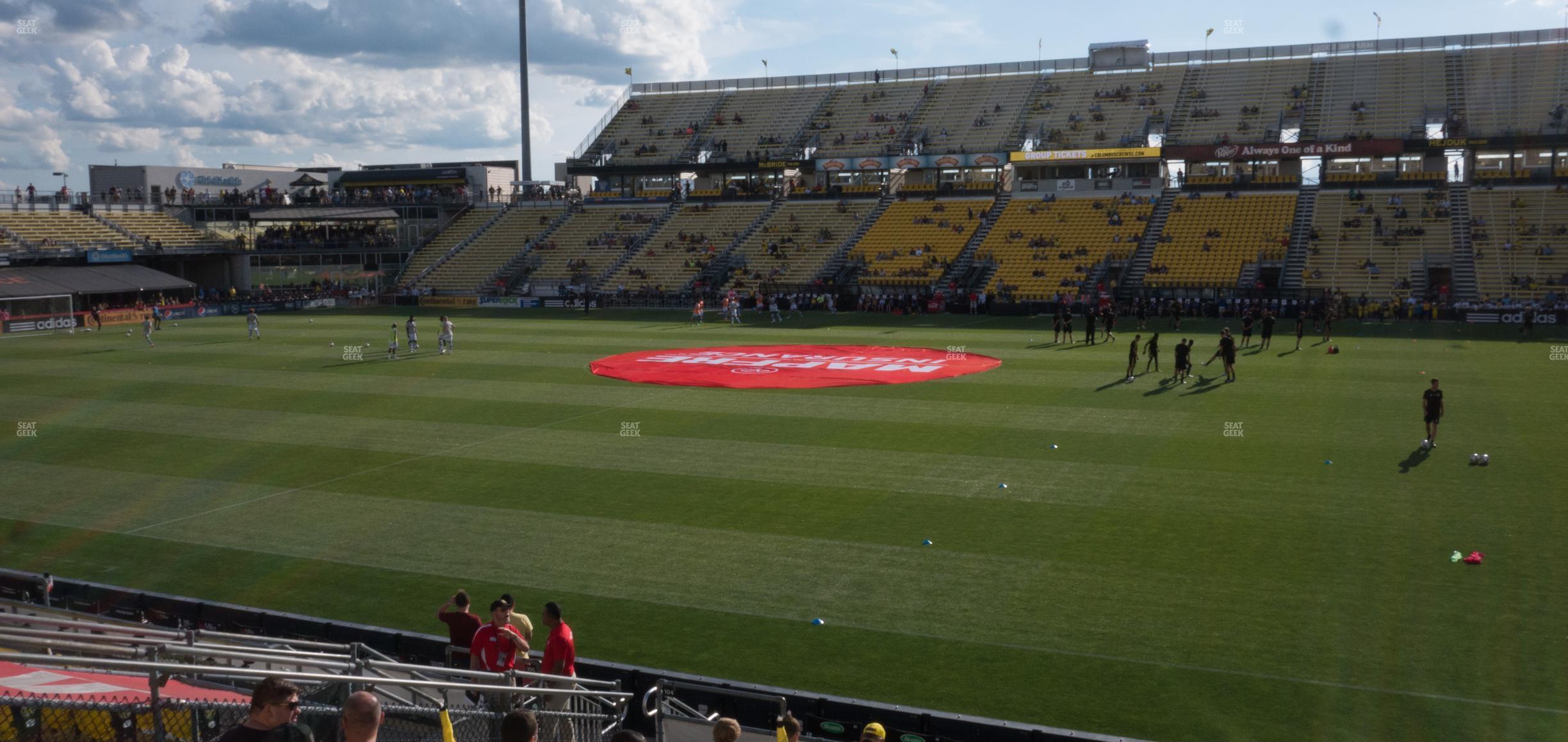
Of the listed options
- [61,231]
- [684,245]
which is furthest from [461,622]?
[61,231]

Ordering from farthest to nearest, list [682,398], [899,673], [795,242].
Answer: [795,242] < [682,398] < [899,673]

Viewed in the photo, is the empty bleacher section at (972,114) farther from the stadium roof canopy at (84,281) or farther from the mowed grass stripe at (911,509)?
the mowed grass stripe at (911,509)

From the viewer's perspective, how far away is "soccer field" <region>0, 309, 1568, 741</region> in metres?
11.8

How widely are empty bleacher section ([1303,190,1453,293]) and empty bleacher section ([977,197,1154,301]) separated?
363 inches

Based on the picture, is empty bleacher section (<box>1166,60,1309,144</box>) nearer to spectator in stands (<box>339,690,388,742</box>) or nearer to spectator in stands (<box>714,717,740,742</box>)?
spectator in stands (<box>714,717,740,742</box>)

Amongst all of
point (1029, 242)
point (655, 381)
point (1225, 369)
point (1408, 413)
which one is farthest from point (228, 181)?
point (1408, 413)

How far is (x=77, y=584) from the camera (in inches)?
547

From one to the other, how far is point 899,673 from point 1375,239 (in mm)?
53195

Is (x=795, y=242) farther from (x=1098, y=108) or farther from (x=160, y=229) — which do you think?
(x=160, y=229)

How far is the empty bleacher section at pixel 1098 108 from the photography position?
6856cm

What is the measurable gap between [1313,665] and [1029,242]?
5225cm

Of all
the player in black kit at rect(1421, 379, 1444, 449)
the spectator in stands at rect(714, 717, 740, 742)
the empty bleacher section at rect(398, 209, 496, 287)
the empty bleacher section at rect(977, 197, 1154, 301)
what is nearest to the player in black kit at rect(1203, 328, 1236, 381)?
the player in black kit at rect(1421, 379, 1444, 449)

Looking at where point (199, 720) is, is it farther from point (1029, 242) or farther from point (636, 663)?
point (1029, 242)

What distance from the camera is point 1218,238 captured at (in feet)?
192
